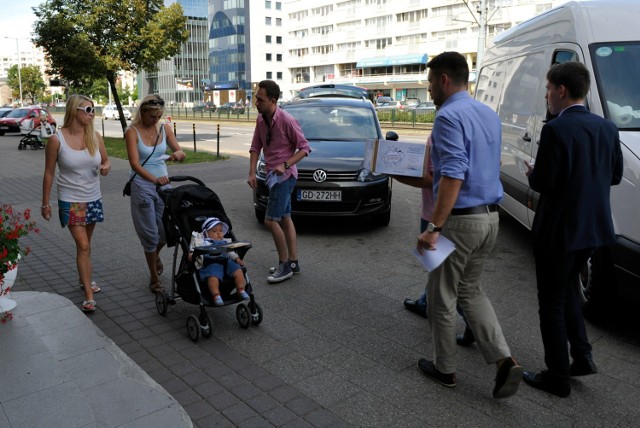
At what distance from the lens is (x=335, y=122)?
358 inches

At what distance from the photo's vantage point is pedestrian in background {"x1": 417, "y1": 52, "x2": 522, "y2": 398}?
333cm

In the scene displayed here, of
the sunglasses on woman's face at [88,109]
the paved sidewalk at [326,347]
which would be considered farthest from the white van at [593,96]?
the sunglasses on woman's face at [88,109]

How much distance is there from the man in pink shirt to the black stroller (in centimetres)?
93

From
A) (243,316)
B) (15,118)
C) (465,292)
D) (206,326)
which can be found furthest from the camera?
(15,118)

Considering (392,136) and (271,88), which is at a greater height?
(271,88)

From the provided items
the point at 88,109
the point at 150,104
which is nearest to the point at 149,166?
the point at 150,104

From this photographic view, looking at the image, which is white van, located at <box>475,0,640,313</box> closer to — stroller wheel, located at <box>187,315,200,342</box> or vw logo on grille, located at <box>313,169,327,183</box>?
vw logo on grille, located at <box>313,169,327,183</box>

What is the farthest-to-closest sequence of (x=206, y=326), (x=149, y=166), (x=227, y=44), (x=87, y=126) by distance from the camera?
(x=227, y=44) < (x=149, y=166) < (x=87, y=126) < (x=206, y=326)

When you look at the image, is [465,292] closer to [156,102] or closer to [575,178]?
[575,178]

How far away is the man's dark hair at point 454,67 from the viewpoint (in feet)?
11.3

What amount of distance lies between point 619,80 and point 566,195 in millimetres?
2270

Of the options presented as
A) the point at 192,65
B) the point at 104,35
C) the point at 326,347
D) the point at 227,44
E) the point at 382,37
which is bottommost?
the point at 326,347

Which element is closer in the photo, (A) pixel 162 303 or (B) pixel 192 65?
(A) pixel 162 303

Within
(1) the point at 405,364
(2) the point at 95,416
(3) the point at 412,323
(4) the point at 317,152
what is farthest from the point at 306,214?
(2) the point at 95,416
